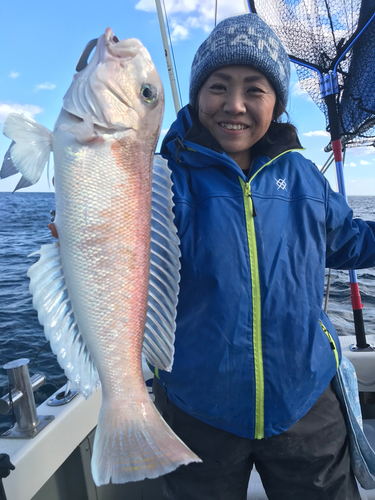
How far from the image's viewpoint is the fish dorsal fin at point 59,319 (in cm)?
121

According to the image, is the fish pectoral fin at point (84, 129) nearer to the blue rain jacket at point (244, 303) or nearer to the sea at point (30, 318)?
the blue rain jacket at point (244, 303)

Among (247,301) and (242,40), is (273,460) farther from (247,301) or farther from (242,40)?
(242,40)

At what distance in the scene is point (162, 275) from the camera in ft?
4.58

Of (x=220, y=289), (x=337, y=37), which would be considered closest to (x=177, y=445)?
(x=220, y=289)

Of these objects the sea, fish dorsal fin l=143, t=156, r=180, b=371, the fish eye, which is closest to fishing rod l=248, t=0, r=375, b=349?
fish dorsal fin l=143, t=156, r=180, b=371

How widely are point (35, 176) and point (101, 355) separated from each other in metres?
0.64

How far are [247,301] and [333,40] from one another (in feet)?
8.89

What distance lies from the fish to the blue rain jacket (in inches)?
12.6

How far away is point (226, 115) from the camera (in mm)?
1713

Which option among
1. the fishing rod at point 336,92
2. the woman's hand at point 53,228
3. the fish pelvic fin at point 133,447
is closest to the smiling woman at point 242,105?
the woman's hand at point 53,228

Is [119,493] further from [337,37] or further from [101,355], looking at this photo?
[337,37]

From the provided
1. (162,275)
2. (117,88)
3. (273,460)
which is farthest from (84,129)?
(273,460)

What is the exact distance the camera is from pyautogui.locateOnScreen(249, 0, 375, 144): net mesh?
Result: 9.77 feet

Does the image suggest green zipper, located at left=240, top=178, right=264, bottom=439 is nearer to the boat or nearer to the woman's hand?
the woman's hand
